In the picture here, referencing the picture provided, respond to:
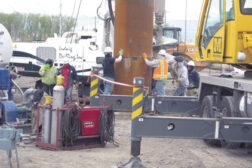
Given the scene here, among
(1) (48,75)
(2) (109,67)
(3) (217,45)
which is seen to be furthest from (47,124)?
(1) (48,75)

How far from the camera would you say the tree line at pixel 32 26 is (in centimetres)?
4797

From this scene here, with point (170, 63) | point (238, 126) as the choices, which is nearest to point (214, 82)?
point (238, 126)

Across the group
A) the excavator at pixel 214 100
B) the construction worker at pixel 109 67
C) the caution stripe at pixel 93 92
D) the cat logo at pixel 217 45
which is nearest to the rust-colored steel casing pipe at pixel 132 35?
the construction worker at pixel 109 67

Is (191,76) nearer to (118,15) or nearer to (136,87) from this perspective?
(118,15)

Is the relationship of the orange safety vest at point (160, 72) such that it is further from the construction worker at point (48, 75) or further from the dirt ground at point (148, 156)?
the dirt ground at point (148, 156)

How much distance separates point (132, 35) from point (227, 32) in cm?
484

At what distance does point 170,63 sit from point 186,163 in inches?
555

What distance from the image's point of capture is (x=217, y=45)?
932cm

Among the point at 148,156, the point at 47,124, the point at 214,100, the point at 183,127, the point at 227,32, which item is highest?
the point at 227,32

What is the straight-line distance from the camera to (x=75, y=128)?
8.95m

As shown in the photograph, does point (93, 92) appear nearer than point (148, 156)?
No

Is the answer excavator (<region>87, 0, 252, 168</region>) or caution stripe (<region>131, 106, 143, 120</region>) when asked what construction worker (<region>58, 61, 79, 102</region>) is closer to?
excavator (<region>87, 0, 252, 168</region>)

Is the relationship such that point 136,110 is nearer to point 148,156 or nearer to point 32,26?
point 148,156

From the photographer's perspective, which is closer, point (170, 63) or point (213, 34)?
point (213, 34)
